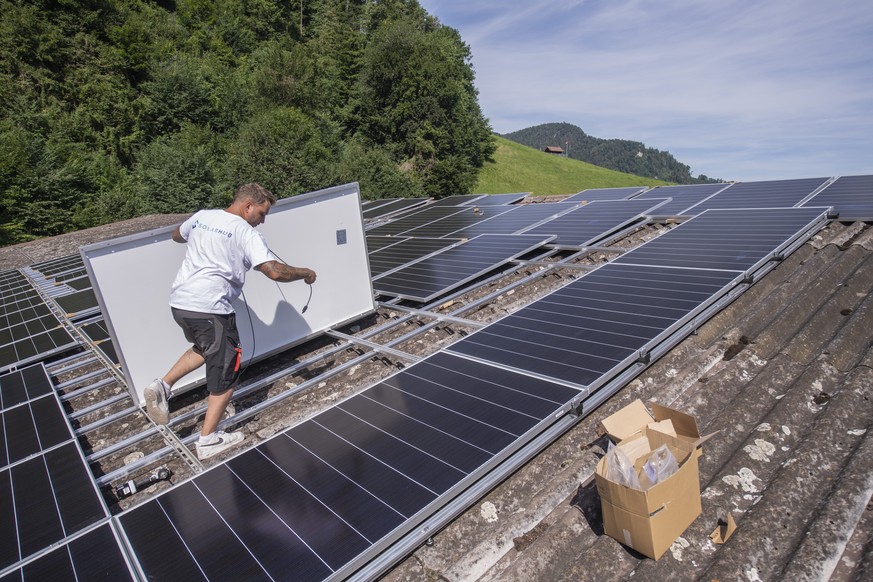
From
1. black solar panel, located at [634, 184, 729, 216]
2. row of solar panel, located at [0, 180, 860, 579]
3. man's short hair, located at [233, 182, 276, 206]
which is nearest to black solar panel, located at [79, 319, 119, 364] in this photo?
row of solar panel, located at [0, 180, 860, 579]

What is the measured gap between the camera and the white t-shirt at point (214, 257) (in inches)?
171

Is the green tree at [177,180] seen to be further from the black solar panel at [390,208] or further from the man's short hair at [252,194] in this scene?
the man's short hair at [252,194]

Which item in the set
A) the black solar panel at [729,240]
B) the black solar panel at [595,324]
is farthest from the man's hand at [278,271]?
the black solar panel at [729,240]

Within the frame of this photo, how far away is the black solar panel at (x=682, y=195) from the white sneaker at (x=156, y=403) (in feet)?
32.5

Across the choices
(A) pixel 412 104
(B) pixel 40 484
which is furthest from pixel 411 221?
(A) pixel 412 104

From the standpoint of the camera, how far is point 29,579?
2.61 metres

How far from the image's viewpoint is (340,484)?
10.4 feet

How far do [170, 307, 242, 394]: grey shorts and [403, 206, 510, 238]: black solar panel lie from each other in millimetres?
7500

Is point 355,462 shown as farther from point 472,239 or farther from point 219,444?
point 472,239

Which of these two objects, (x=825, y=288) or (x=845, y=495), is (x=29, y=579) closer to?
(x=845, y=495)

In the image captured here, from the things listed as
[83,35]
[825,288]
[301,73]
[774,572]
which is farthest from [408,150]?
[774,572]

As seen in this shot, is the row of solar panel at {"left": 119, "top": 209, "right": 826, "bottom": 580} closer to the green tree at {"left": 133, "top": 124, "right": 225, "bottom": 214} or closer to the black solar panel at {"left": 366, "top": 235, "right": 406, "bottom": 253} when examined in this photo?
the black solar panel at {"left": 366, "top": 235, "right": 406, "bottom": 253}

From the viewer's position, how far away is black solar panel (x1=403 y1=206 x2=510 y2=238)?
12.1 meters

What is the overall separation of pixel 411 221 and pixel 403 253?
457cm
